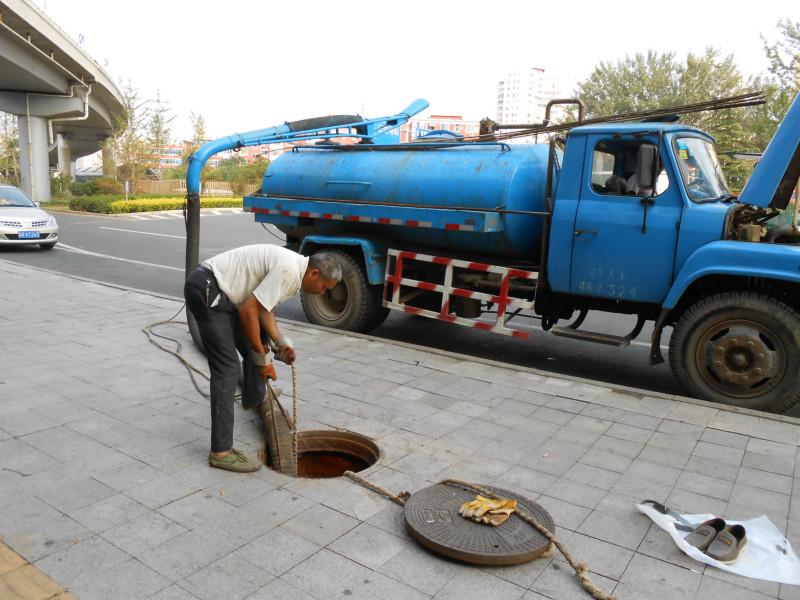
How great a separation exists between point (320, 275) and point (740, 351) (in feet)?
12.3

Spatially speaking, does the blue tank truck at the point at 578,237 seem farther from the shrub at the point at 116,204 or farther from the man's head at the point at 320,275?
the shrub at the point at 116,204

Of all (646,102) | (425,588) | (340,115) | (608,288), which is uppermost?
(646,102)

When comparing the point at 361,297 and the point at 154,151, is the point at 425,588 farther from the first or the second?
the point at 154,151

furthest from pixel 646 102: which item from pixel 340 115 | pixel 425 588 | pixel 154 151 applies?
pixel 425 588

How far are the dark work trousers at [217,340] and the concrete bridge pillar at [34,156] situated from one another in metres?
34.1

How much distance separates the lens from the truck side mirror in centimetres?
566

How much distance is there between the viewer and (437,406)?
17.2ft

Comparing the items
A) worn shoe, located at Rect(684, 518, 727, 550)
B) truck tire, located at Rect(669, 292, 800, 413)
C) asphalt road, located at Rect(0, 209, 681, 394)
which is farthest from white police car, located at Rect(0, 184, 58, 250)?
worn shoe, located at Rect(684, 518, 727, 550)

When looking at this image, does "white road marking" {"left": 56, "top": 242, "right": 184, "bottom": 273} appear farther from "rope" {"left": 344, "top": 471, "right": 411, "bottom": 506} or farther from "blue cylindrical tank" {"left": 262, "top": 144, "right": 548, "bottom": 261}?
"rope" {"left": 344, "top": 471, "right": 411, "bottom": 506}

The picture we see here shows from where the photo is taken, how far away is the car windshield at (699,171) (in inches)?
229

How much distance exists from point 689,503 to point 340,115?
6.54 meters

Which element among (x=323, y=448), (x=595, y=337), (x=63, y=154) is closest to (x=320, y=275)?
(x=323, y=448)

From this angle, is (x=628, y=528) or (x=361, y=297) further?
(x=361, y=297)

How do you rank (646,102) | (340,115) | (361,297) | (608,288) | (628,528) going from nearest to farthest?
(628,528) < (608,288) < (361,297) < (340,115) < (646,102)
